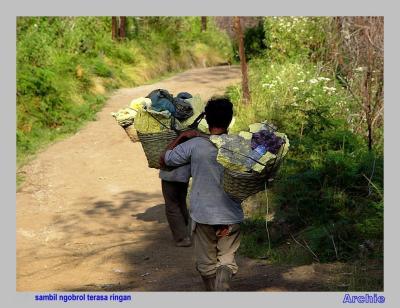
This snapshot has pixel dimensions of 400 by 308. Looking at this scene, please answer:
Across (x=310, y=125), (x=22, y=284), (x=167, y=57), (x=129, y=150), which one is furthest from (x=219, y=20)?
(x=22, y=284)

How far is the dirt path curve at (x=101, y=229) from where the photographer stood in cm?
747

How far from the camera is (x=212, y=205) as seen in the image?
614cm

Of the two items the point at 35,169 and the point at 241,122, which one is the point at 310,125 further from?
the point at 35,169

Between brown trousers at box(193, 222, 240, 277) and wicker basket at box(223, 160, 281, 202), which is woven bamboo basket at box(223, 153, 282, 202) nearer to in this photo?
wicker basket at box(223, 160, 281, 202)

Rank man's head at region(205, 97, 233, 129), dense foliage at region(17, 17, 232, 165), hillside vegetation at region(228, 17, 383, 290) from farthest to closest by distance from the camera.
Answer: dense foliage at region(17, 17, 232, 165) < hillside vegetation at region(228, 17, 383, 290) < man's head at region(205, 97, 233, 129)

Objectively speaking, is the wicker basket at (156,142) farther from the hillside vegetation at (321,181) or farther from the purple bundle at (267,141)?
the purple bundle at (267,141)

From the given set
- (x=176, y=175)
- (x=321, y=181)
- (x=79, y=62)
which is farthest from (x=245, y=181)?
(x=79, y=62)

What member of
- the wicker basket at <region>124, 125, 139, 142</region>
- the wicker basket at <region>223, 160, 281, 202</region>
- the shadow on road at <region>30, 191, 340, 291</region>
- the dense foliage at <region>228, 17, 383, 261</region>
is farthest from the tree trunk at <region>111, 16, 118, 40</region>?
the wicker basket at <region>223, 160, 281, 202</region>

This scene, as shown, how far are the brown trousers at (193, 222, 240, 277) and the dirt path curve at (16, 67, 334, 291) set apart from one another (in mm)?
665

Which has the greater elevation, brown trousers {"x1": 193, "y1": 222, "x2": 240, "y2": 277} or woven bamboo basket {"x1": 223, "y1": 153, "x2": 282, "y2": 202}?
woven bamboo basket {"x1": 223, "y1": 153, "x2": 282, "y2": 202}

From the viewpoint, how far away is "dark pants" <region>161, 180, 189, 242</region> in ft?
27.4

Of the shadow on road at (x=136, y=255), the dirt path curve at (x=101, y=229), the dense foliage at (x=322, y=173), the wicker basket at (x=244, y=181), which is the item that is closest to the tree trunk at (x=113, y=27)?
the dirt path curve at (x=101, y=229)

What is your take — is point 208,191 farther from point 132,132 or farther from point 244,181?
point 132,132

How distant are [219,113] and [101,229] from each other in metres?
4.05
